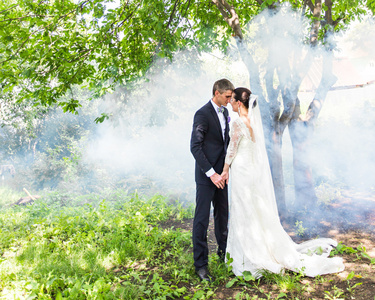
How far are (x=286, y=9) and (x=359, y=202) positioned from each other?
3.94 metres

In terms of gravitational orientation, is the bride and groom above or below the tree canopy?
below

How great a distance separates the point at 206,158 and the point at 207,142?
190 millimetres

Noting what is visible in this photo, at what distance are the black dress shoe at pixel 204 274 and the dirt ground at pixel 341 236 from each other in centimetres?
17

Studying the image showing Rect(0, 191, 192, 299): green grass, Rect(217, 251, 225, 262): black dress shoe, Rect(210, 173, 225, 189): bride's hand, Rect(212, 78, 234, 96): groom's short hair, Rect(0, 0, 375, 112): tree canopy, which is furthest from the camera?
Rect(0, 0, 375, 112): tree canopy

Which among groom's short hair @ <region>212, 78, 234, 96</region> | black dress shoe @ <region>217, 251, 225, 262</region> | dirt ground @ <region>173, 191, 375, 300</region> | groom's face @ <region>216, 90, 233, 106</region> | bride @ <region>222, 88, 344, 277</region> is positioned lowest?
dirt ground @ <region>173, 191, 375, 300</region>

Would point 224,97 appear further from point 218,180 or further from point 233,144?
point 218,180

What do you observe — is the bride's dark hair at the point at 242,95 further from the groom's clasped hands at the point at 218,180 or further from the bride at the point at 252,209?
the groom's clasped hands at the point at 218,180

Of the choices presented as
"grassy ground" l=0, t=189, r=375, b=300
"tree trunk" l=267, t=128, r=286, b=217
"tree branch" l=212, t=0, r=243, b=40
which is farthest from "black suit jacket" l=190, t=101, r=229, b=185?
"tree branch" l=212, t=0, r=243, b=40

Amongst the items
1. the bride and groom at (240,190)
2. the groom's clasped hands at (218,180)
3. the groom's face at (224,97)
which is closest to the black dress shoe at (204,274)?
the bride and groom at (240,190)

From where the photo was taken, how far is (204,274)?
10.7 ft

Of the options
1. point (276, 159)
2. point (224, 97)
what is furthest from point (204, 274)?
point (276, 159)

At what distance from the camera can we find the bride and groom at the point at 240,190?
128 inches

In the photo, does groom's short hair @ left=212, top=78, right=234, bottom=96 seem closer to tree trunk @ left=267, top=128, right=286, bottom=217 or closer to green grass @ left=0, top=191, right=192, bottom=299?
green grass @ left=0, top=191, right=192, bottom=299

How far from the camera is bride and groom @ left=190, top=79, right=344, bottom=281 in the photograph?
3248 millimetres
